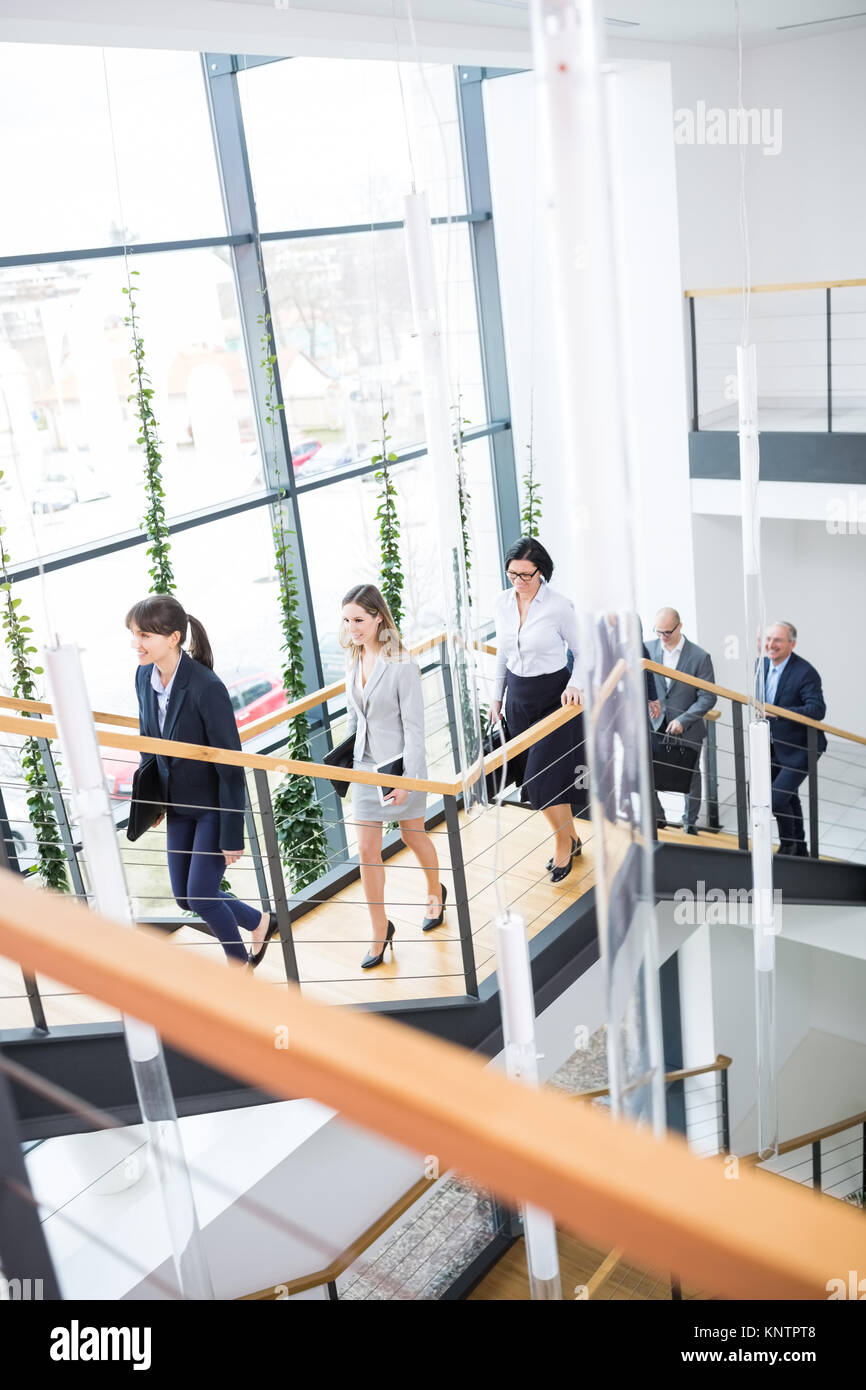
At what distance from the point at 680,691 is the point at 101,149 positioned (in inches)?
153

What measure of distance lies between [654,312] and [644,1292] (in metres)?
5.45

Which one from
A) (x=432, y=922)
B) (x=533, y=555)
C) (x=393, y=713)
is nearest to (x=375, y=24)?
(x=533, y=555)

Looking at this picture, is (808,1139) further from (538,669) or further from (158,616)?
(158,616)

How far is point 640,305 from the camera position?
7121 mm

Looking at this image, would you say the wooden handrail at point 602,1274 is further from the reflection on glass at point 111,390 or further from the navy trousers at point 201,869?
the reflection on glass at point 111,390

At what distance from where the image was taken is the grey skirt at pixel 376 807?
3.92 metres

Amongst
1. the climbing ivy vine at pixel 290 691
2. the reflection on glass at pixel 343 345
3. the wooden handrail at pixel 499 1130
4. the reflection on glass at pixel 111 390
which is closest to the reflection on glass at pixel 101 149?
the reflection on glass at pixel 111 390

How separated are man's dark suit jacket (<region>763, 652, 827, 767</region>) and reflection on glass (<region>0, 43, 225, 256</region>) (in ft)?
12.4

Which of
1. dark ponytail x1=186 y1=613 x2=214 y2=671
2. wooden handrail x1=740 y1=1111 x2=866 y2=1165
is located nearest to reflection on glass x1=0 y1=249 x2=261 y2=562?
dark ponytail x1=186 y1=613 x2=214 y2=671

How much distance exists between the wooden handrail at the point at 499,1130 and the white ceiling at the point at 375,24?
2987mm

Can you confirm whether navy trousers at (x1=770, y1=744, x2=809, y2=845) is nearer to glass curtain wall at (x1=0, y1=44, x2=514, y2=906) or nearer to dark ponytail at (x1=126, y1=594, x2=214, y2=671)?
glass curtain wall at (x1=0, y1=44, x2=514, y2=906)

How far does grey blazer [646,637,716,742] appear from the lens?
5359 mm

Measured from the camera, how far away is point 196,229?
611 cm

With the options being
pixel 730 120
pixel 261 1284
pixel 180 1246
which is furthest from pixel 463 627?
pixel 730 120
